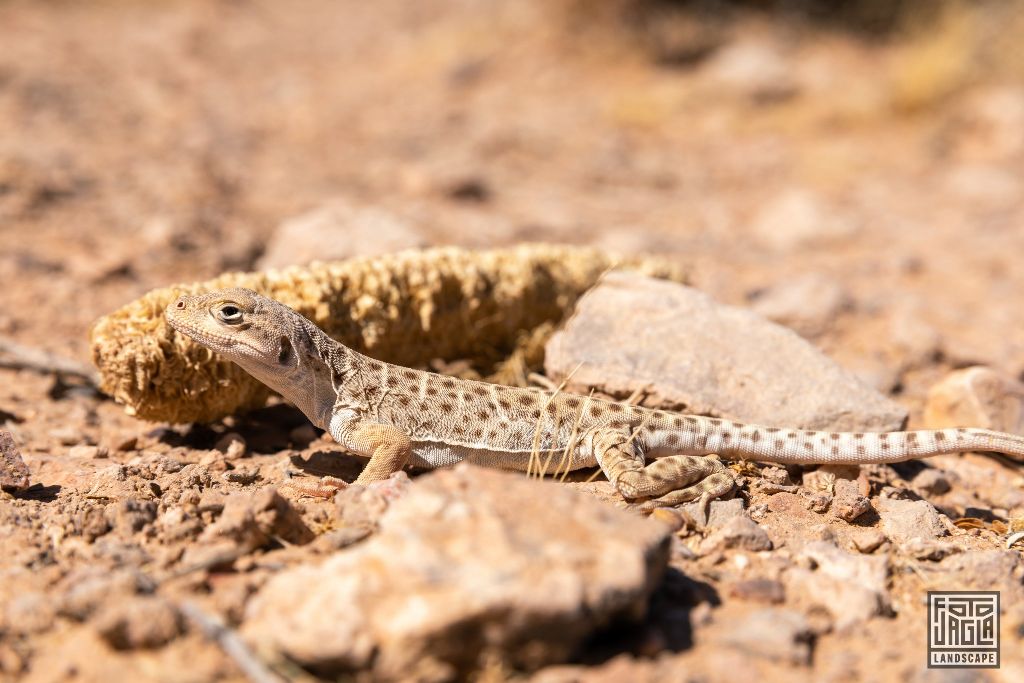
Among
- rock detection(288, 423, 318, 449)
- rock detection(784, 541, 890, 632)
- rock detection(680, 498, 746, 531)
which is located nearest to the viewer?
rock detection(784, 541, 890, 632)

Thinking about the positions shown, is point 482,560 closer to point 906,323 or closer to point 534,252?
point 534,252

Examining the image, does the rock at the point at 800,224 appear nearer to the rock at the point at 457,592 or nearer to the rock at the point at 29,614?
the rock at the point at 457,592

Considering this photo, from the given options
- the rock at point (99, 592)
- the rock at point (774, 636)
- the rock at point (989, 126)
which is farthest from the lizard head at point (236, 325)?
the rock at point (989, 126)

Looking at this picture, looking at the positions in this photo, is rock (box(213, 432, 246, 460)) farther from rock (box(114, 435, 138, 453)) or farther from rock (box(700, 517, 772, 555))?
rock (box(700, 517, 772, 555))

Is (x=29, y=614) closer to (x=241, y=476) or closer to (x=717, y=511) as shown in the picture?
(x=241, y=476)

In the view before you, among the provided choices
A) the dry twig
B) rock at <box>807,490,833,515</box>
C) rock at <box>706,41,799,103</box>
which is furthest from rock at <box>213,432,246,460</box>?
rock at <box>706,41,799,103</box>
